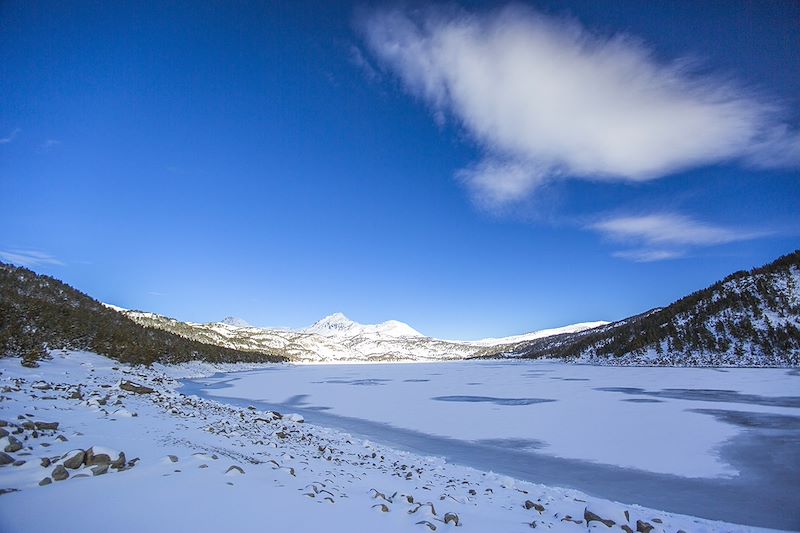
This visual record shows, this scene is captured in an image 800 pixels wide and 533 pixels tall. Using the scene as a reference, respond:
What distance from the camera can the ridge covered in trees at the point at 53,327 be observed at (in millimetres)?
21931

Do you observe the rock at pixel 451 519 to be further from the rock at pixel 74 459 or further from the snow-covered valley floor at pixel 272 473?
the rock at pixel 74 459

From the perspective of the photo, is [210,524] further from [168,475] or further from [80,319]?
[80,319]

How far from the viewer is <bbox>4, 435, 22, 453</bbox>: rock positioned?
18.6 feet

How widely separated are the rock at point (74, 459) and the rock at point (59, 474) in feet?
1.16

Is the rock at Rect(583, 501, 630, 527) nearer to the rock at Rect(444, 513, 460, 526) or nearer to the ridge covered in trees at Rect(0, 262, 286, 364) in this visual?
the rock at Rect(444, 513, 460, 526)

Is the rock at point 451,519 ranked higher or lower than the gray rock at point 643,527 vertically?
higher

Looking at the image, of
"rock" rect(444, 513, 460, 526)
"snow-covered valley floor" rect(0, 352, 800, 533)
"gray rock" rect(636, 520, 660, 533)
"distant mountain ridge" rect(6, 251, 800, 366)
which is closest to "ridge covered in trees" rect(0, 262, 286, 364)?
"distant mountain ridge" rect(6, 251, 800, 366)

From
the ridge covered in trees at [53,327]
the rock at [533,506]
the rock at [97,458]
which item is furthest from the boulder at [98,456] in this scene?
the ridge covered in trees at [53,327]

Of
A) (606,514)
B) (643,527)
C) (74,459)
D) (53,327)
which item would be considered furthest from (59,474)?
(53,327)

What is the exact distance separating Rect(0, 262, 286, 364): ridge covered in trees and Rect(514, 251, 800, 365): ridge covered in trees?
62.2 meters

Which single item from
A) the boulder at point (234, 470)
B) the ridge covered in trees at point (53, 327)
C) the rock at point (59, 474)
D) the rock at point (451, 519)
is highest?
the ridge covered in trees at point (53, 327)

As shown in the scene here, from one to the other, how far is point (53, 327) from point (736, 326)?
70.5 metres

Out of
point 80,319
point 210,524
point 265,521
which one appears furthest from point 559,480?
point 80,319

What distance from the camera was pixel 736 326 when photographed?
50156 mm
